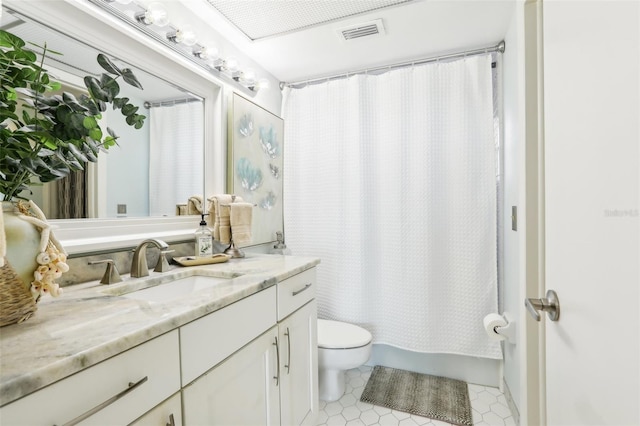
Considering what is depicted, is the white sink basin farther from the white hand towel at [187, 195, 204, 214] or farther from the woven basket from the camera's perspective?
the white hand towel at [187, 195, 204, 214]

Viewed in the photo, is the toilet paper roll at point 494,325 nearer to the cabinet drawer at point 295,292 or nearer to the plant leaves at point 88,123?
the cabinet drawer at point 295,292

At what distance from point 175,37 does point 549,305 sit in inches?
68.6

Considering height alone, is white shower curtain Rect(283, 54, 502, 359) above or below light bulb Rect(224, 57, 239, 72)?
below

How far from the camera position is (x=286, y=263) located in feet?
4.86

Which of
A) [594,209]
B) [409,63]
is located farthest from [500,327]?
[409,63]

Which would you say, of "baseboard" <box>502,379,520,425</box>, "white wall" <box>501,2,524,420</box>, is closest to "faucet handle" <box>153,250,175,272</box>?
"white wall" <box>501,2,524,420</box>

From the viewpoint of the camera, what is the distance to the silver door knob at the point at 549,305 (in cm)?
72

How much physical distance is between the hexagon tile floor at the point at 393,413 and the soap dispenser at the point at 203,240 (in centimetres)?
113

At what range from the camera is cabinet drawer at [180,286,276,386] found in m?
0.80

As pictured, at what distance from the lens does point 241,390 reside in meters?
1.01

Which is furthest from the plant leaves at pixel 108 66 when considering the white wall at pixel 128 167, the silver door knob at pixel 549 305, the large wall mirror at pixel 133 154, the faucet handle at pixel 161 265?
the silver door knob at pixel 549 305

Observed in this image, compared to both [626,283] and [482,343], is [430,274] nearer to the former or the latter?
[482,343]

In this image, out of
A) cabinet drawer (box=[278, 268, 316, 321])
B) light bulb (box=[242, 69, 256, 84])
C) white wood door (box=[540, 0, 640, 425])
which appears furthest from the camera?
light bulb (box=[242, 69, 256, 84])

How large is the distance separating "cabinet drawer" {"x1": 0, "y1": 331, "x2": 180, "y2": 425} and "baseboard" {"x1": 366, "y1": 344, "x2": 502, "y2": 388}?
1.76 metres
